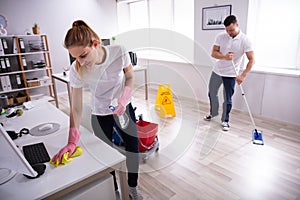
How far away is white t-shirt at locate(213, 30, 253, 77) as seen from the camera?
2.43 metres

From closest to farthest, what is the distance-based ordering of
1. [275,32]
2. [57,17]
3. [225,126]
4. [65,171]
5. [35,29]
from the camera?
1. [65,171]
2. [225,126]
3. [275,32]
4. [35,29]
5. [57,17]

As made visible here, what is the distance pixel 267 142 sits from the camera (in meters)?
2.36

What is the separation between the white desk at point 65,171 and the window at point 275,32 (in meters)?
2.78

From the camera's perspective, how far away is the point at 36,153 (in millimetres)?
1045

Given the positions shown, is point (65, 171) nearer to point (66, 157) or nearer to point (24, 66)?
point (66, 157)

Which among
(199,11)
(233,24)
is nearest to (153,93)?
(199,11)

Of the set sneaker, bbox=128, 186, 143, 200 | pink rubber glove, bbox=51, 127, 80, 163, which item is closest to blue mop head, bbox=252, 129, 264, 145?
sneaker, bbox=128, 186, 143, 200

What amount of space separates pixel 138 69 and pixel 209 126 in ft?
5.06

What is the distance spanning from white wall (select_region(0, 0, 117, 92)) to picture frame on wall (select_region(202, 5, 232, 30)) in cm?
258

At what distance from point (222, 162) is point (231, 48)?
1.31 meters

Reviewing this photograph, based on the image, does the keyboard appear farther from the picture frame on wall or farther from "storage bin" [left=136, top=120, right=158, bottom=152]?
the picture frame on wall

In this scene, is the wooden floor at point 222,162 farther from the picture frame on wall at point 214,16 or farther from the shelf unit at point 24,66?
the shelf unit at point 24,66

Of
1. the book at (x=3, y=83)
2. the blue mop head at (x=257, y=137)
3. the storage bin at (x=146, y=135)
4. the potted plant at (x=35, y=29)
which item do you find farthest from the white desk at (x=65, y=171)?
the potted plant at (x=35, y=29)

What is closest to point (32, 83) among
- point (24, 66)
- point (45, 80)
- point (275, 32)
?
point (45, 80)
